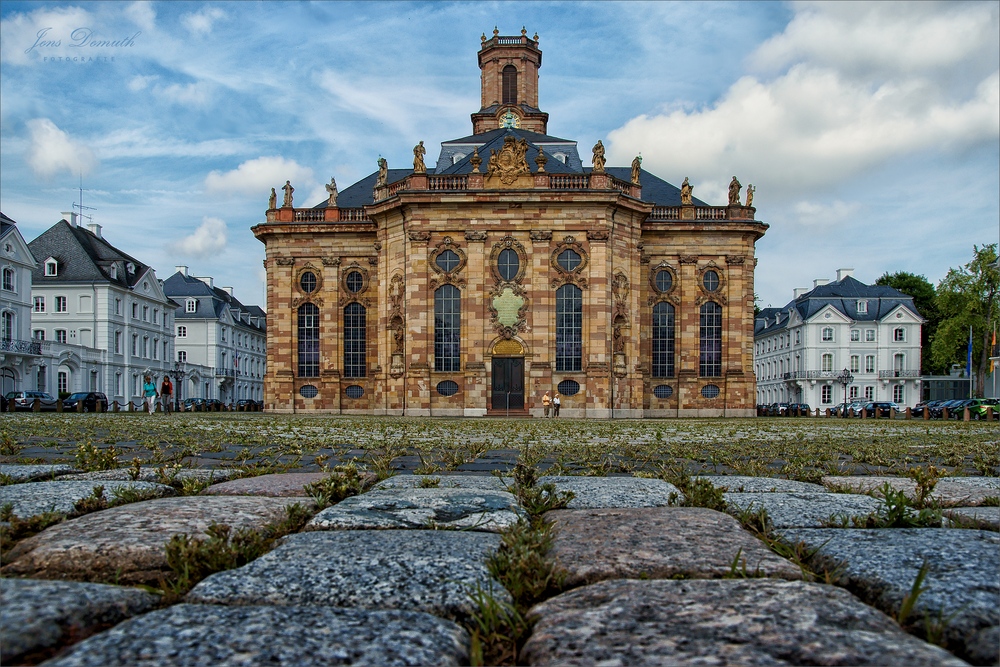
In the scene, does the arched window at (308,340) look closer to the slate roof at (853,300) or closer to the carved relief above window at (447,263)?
the carved relief above window at (447,263)

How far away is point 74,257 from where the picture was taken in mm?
62375

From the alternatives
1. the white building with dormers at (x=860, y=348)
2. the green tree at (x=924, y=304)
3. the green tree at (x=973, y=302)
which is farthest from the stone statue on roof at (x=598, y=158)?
the green tree at (x=924, y=304)

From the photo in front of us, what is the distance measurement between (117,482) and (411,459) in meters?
3.67

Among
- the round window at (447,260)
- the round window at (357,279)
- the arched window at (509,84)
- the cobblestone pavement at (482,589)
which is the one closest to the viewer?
the cobblestone pavement at (482,589)

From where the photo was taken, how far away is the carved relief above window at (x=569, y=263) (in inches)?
1618

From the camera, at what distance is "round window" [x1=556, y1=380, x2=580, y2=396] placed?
40.5 metres

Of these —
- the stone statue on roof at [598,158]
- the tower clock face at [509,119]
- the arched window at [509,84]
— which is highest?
the arched window at [509,84]

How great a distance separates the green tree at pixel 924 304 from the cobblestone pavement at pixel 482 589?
92891 millimetres

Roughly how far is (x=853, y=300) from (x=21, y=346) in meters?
73.3

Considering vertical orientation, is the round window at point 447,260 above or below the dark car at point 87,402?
above

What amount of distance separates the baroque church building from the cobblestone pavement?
3641 cm

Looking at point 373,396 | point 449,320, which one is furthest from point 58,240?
point 449,320

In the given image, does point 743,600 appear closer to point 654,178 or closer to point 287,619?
point 287,619

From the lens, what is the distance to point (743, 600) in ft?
7.09
